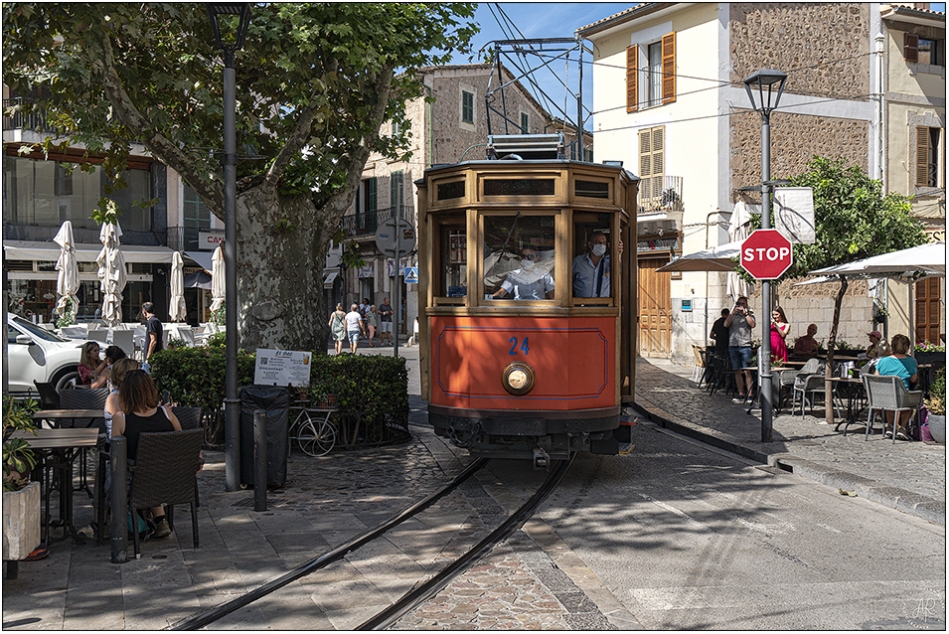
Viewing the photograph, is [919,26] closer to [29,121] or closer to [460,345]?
[460,345]

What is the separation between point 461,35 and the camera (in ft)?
38.3

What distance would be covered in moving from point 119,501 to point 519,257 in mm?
4063

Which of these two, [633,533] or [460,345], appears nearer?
[633,533]

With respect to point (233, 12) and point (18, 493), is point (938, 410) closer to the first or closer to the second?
point (233, 12)

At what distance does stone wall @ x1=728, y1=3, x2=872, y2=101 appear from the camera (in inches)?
925

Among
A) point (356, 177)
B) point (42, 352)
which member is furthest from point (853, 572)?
point (42, 352)

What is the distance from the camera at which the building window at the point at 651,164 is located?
81.2 ft

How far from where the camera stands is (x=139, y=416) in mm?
6551

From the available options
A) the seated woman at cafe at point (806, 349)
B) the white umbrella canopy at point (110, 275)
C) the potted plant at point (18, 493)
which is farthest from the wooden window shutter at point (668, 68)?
the potted plant at point (18, 493)

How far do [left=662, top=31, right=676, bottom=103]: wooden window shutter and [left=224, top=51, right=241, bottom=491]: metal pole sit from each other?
58.9 feet

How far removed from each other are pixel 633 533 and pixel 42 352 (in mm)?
11549

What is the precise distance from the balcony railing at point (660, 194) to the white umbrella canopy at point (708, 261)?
19.9 ft

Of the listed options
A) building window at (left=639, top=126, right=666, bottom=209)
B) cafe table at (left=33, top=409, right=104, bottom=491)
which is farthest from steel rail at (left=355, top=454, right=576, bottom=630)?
building window at (left=639, top=126, right=666, bottom=209)

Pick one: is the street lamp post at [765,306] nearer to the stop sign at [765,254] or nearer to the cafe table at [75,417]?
the stop sign at [765,254]
